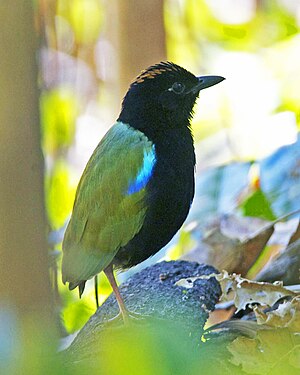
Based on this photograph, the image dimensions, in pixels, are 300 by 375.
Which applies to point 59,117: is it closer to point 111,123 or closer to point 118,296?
point 111,123

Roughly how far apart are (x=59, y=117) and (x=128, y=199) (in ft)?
13.1

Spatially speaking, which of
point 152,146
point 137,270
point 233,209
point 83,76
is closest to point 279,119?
point 233,209

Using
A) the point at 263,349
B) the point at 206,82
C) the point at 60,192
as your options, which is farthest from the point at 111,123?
the point at 263,349

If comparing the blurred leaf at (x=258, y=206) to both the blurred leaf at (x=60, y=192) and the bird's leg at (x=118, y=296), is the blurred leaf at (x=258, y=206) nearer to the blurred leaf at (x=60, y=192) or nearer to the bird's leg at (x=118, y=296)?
the bird's leg at (x=118, y=296)

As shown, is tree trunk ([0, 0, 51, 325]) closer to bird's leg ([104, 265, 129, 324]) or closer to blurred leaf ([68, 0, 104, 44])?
bird's leg ([104, 265, 129, 324])

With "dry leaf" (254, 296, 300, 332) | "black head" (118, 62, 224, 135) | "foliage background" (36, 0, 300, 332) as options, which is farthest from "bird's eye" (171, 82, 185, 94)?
"foliage background" (36, 0, 300, 332)

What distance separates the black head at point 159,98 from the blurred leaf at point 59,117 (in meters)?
3.11

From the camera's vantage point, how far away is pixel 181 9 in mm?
7352

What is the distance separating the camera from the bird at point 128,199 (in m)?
2.82

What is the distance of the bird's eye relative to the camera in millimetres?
3084

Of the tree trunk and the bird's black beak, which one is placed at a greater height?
the tree trunk

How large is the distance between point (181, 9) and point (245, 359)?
5566 millimetres

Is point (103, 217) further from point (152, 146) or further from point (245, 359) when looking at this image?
point (245, 359)

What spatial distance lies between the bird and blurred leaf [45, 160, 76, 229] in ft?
6.04
